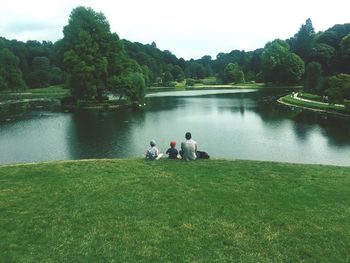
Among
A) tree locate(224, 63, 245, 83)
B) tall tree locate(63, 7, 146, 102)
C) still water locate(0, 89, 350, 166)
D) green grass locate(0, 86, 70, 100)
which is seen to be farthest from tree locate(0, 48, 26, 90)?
tree locate(224, 63, 245, 83)

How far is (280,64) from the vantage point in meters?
133

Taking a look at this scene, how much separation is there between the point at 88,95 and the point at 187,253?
65.5m

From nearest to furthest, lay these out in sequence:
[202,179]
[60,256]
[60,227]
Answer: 1. [60,256]
2. [60,227]
3. [202,179]

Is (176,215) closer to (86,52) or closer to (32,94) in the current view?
(86,52)

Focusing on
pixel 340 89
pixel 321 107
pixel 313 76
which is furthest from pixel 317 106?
pixel 313 76

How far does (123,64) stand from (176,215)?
219ft

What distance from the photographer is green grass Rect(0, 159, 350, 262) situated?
30.2ft

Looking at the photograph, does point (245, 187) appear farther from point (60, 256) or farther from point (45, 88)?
point (45, 88)

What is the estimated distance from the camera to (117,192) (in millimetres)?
13578

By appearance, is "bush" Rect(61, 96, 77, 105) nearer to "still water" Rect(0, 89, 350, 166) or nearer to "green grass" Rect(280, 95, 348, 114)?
"still water" Rect(0, 89, 350, 166)

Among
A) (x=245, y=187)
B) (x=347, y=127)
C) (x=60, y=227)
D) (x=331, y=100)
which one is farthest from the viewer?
(x=331, y=100)

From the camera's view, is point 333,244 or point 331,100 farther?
point 331,100

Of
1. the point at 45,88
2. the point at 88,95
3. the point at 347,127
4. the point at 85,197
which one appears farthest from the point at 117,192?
the point at 45,88

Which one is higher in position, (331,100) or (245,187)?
(245,187)
